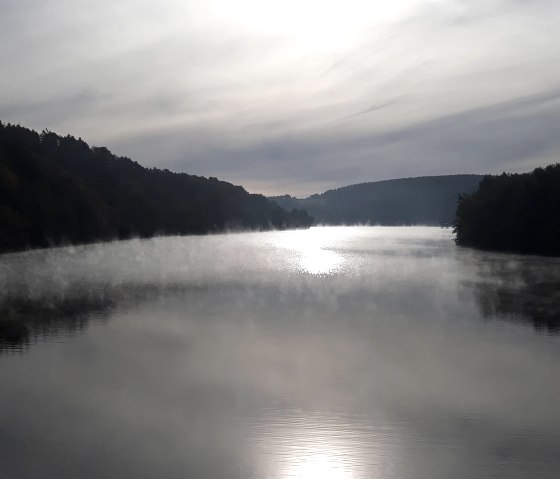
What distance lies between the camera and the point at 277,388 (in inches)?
741

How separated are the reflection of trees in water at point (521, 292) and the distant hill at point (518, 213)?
1561cm

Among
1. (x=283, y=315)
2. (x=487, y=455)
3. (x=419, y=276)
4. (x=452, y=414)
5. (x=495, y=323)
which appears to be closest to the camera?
(x=487, y=455)

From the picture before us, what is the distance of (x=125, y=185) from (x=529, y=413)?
171 m

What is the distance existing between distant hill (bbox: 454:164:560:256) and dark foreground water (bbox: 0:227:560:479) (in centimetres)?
5462

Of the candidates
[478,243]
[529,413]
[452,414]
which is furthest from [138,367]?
[478,243]

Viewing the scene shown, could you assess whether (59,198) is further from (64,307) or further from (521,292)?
(521,292)

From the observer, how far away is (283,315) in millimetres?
33875

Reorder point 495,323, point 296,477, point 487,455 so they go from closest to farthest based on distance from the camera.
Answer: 1. point 296,477
2. point 487,455
3. point 495,323

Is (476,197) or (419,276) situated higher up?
(476,197)

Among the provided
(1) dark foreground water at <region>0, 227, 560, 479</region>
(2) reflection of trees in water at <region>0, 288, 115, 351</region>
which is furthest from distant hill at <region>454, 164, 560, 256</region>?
(2) reflection of trees in water at <region>0, 288, 115, 351</region>

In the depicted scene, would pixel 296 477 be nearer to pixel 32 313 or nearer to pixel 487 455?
pixel 487 455

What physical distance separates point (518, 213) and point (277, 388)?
82.5m

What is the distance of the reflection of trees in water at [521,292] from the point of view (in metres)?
33.8

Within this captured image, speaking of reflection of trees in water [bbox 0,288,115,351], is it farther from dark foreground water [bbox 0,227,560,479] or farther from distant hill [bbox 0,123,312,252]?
distant hill [bbox 0,123,312,252]
